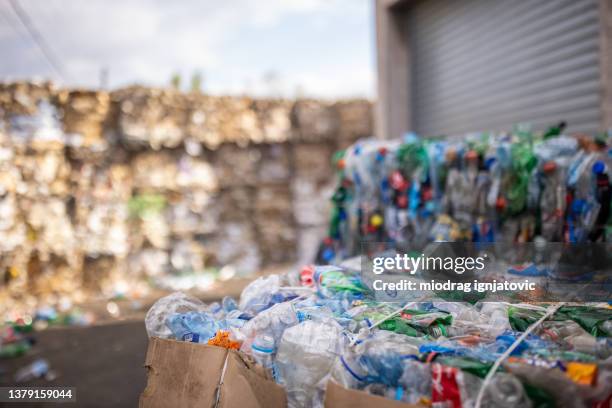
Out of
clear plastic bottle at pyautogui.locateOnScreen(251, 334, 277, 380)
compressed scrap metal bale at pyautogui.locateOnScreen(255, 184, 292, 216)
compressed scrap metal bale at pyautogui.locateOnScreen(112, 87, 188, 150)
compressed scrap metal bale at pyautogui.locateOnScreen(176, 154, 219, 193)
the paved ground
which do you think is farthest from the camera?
compressed scrap metal bale at pyautogui.locateOnScreen(255, 184, 292, 216)

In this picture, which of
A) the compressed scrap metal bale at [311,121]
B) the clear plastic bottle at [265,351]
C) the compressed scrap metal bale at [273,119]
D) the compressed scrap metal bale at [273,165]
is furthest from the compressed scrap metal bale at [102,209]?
the clear plastic bottle at [265,351]

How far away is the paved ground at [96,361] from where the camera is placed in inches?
139

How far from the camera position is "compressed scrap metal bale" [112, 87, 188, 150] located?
809 centimetres

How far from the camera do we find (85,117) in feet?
25.5

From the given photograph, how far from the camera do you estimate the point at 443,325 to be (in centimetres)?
Answer: 188

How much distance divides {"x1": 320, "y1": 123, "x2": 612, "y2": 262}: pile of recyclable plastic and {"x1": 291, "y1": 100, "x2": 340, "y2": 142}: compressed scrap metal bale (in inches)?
154

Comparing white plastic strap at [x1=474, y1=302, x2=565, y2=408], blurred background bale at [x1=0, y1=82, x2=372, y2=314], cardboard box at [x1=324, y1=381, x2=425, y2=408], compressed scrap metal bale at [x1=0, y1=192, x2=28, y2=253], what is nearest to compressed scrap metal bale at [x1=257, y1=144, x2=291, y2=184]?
blurred background bale at [x1=0, y1=82, x2=372, y2=314]

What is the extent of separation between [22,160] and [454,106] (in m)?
6.90

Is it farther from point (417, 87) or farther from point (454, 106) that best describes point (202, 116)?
point (454, 106)

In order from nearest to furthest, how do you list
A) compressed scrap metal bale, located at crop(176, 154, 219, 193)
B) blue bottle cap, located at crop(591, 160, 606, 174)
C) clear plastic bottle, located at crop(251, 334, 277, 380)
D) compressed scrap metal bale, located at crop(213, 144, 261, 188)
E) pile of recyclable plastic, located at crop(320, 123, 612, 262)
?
clear plastic bottle, located at crop(251, 334, 277, 380)
blue bottle cap, located at crop(591, 160, 606, 174)
pile of recyclable plastic, located at crop(320, 123, 612, 262)
compressed scrap metal bale, located at crop(176, 154, 219, 193)
compressed scrap metal bale, located at crop(213, 144, 261, 188)

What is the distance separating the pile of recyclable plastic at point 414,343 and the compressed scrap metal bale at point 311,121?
23.6 feet

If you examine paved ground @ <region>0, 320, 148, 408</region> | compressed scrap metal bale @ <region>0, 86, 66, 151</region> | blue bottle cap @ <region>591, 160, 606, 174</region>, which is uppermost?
compressed scrap metal bale @ <region>0, 86, 66, 151</region>

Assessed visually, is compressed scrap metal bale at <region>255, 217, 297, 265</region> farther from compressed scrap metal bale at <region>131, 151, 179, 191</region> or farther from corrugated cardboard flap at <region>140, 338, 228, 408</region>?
corrugated cardboard flap at <region>140, 338, 228, 408</region>

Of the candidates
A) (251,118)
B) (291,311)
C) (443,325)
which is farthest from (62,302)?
(443,325)
